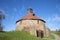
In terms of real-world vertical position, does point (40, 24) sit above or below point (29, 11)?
below

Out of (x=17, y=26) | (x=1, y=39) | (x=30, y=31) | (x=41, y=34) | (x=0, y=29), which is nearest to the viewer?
(x=1, y=39)

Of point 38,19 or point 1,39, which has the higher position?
point 38,19

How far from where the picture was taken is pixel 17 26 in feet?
113

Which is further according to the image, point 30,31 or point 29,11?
point 29,11

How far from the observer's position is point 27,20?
32.9 metres

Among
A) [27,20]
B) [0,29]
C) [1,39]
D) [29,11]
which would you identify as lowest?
[1,39]

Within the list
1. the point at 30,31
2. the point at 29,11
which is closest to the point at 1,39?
the point at 30,31

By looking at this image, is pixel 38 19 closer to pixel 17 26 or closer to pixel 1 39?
pixel 17 26

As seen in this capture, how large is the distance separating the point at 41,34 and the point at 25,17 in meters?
4.74

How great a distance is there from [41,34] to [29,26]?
9.01 feet

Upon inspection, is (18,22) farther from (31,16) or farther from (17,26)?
(31,16)

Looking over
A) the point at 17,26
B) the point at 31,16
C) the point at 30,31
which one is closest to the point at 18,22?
the point at 17,26

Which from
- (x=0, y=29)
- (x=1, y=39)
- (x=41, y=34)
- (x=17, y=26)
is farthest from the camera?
(x=17, y=26)

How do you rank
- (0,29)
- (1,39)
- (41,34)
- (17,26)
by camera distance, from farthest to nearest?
(17,26) → (41,34) → (0,29) → (1,39)
